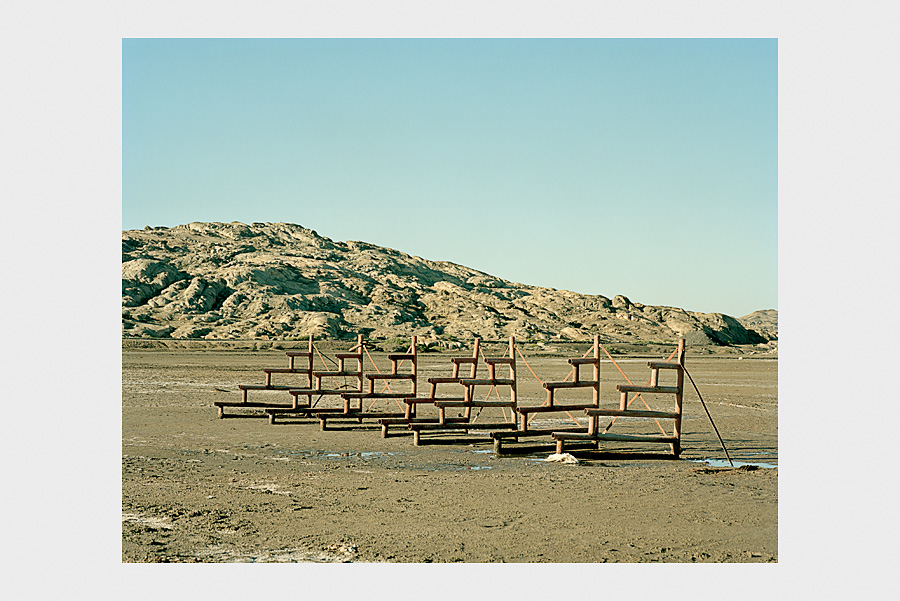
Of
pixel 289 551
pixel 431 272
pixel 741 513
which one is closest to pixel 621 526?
pixel 741 513

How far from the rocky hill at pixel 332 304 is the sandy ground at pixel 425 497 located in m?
51.4

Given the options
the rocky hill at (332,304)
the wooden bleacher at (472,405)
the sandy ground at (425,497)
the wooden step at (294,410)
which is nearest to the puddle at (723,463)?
the sandy ground at (425,497)

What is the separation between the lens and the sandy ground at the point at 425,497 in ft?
24.4

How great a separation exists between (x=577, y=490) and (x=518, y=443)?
4.89 meters

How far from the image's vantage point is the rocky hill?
72.6 m

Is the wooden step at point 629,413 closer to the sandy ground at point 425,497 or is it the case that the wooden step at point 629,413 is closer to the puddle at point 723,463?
the sandy ground at point 425,497

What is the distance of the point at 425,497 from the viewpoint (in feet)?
31.8

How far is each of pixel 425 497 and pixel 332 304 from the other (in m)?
72.4

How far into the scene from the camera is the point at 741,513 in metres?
9.05

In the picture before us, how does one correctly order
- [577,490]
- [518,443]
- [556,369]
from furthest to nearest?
[556,369]
[518,443]
[577,490]

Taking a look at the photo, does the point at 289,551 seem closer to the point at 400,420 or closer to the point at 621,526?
the point at 621,526

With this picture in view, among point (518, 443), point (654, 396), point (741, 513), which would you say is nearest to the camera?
point (741, 513)

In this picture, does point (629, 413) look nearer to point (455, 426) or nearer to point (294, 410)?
point (455, 426)

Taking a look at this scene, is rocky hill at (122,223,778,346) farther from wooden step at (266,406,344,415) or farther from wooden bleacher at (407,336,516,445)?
wooden bleacher at (407,336,516,445)
